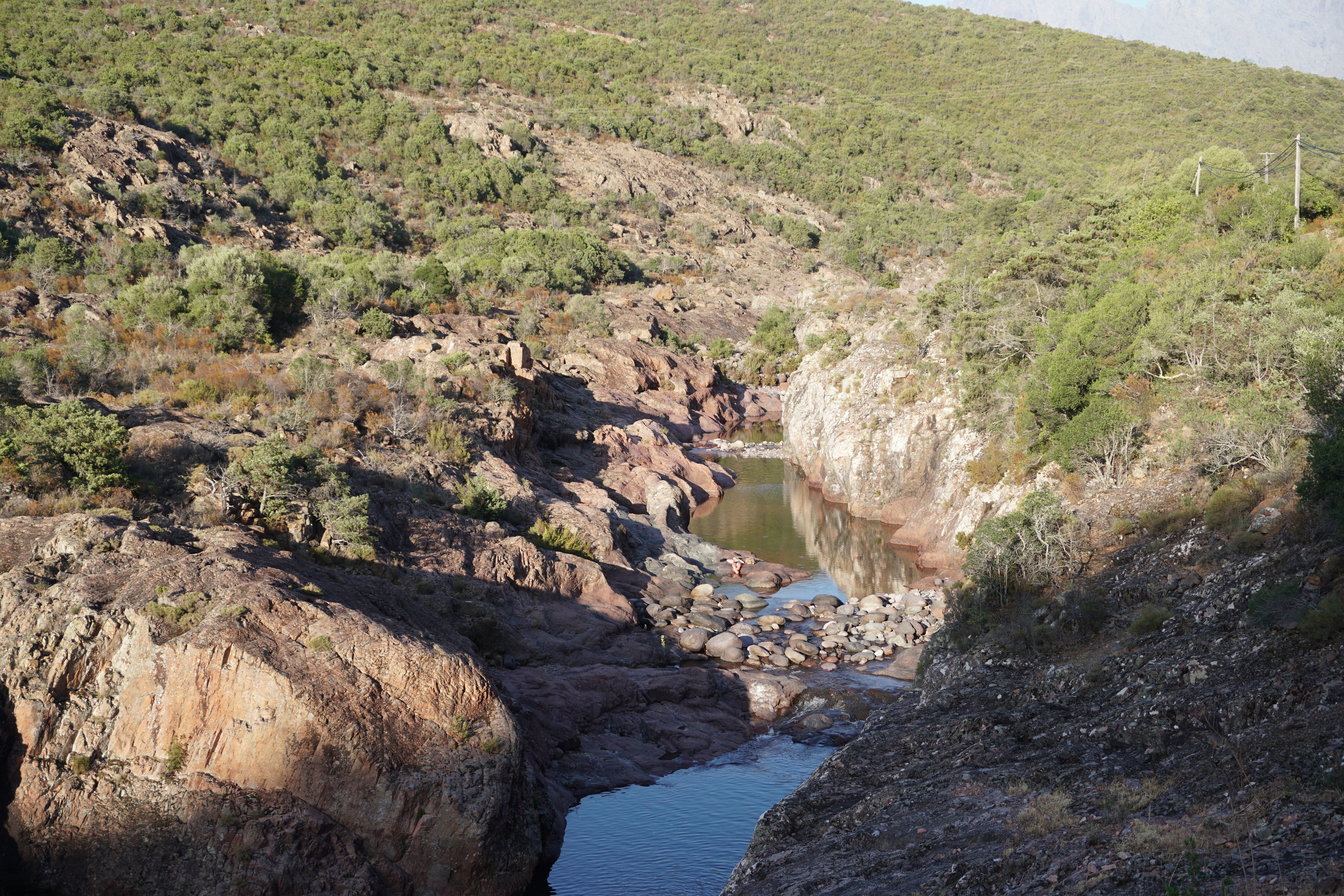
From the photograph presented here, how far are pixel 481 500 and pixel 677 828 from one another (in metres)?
13.7

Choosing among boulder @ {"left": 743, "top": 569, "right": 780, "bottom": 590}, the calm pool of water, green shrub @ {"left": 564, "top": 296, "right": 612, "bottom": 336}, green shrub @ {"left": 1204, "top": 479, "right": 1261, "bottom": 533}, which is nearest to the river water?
the calm pool of water

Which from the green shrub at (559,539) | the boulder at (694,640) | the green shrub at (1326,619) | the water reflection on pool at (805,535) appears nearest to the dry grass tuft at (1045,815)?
the green shrub at (1326,619)

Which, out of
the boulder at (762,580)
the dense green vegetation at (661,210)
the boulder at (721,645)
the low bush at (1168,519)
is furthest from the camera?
the boulder at (762,580)

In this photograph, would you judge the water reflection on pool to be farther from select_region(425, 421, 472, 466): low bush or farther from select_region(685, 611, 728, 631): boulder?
select_region(425, 421, 472, 466): low bush

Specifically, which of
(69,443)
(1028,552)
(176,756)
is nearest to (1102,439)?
(1028,552)

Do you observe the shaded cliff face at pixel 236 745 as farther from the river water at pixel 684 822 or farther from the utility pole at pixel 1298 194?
the utility pole at pixel 1298 194

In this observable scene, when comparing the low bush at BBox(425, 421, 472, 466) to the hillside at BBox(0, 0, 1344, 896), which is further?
the low bush at BBox(425, 421, 472, 466)

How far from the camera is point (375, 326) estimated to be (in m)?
34.6

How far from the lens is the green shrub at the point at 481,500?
2597 cm

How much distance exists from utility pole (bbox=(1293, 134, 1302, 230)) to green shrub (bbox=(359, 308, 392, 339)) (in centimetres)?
3161

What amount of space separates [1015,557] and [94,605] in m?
17.3

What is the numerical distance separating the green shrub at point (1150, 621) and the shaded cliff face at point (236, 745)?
10333mm

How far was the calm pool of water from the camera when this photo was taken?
540 inches

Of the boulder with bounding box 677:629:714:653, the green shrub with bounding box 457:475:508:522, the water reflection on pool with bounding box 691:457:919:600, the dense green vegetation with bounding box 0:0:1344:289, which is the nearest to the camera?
the boulder with bounding box 677:629:714:653
